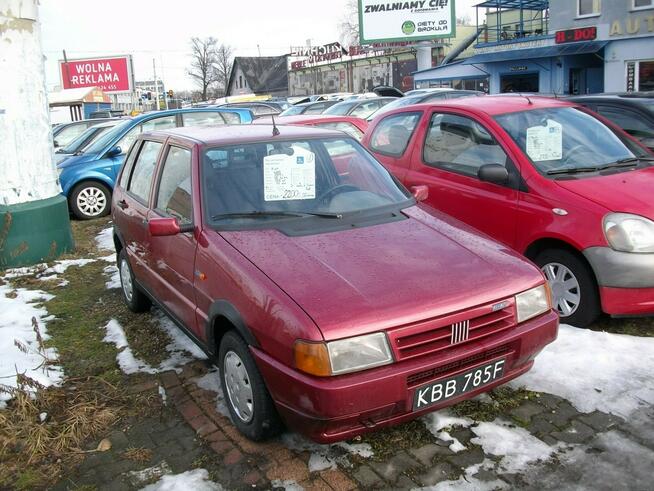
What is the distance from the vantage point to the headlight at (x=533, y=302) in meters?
3.17

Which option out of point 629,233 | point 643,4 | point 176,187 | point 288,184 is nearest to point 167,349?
point 176,187

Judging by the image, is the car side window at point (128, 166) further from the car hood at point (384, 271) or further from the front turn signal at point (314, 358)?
the front turn signal at point (314, 358)

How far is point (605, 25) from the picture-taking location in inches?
939

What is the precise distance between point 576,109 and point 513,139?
102 cm

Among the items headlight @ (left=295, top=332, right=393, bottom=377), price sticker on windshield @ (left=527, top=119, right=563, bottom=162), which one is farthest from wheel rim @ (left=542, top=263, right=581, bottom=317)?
headlight @ (left=295, top=332, right=393, bottom=377)

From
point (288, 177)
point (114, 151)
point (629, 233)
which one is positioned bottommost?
point (629, 233)

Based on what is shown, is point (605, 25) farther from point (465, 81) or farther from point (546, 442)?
point (546, 442)

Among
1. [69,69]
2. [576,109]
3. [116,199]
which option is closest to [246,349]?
[116,199]

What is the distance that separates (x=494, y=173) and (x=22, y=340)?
3.91 metres

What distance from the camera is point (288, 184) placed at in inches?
154

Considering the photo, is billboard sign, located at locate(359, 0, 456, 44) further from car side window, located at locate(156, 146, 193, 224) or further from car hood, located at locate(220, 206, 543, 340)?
car hood, located at locate(220, 206, 543, 340)

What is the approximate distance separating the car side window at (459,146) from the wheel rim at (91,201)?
22.1ft

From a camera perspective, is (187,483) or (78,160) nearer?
(187,483)

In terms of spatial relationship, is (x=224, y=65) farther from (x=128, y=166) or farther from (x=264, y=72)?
(x=128, y=166)
